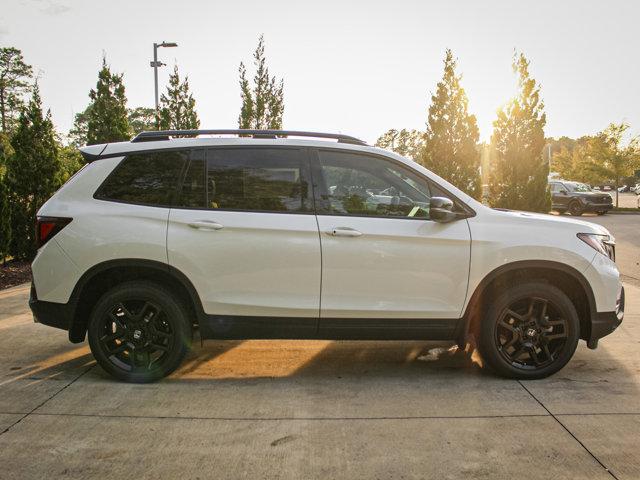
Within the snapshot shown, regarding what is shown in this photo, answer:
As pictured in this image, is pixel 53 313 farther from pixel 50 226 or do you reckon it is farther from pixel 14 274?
pixel 14 274

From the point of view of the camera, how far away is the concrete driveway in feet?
10.3

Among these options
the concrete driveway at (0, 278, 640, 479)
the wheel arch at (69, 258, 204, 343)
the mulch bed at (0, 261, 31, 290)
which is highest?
the wheel arch at (69, 258, 204, 343)

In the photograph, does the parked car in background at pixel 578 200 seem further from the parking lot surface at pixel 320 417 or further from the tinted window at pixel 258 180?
the tinted window at pixel 258 180

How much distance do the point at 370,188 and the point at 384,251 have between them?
505 mm

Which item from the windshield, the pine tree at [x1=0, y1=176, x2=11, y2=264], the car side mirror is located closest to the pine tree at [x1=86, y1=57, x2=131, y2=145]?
the pine tree at [x1=0, y1=176, x2=11, y2=264]

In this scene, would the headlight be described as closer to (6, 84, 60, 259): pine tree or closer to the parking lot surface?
the parking lot surface

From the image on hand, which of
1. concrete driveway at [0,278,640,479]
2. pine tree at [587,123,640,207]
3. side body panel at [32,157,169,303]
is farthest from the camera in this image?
pine tree at [587,123,640,207]

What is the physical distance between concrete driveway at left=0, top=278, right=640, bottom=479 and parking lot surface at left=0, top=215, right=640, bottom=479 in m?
0.01

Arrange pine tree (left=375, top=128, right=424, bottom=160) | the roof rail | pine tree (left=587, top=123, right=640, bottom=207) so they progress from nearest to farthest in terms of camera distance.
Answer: the roof rail < pine tree (left=587, top=123, right=640, bottom=207) < pine tree (left=375, top=128, right=424, bottom=160)

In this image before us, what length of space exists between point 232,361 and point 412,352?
1.65 metres

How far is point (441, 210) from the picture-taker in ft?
13.8

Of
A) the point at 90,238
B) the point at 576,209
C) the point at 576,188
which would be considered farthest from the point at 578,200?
the point at 90,238

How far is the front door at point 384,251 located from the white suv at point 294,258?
0.4 inches

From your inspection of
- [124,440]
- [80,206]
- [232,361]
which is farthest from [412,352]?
[80,206]
